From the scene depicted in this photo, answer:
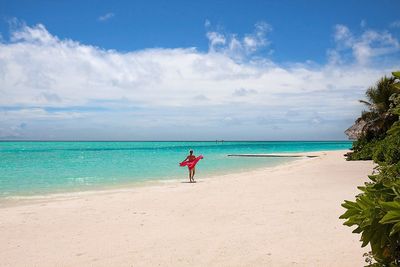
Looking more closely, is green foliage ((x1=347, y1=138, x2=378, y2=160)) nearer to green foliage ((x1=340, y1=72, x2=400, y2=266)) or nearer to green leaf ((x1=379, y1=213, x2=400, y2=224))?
green foliage ((x1=340, y1=72, x2=400, y2=266))

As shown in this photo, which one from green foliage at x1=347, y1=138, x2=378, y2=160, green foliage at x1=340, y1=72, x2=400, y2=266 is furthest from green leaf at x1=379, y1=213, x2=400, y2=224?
green foliage at x1=347, y1=138, x2=378, y2=160

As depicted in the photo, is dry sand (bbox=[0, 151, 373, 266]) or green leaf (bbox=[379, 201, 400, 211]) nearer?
green leaf (bbox=[379, 201, 400, 211])

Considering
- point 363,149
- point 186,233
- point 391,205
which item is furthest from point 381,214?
point 363,149

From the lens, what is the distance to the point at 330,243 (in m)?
5.79

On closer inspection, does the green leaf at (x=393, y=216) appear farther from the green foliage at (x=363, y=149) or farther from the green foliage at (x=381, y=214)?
the green foliage at (x=363, y=149)

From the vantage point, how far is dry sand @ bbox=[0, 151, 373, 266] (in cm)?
534

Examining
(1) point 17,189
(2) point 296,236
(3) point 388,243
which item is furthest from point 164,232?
(1) point 17,189

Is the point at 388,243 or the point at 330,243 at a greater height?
the point at 388,243

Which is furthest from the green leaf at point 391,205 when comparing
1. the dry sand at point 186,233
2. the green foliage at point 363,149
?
the green foliage at point 363,149

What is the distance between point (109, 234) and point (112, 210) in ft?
8.15

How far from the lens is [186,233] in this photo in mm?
6680

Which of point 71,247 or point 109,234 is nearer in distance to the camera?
point 71,247

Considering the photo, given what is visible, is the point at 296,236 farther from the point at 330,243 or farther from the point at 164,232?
the point at 164,232

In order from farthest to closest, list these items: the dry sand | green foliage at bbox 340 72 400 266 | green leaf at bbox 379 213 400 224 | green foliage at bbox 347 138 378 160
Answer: green foliage at bbox 347 138 378 160, the dry sand, green foliage at bbox 340 72 400 266, green leaf at bbox 379 213 400 224
